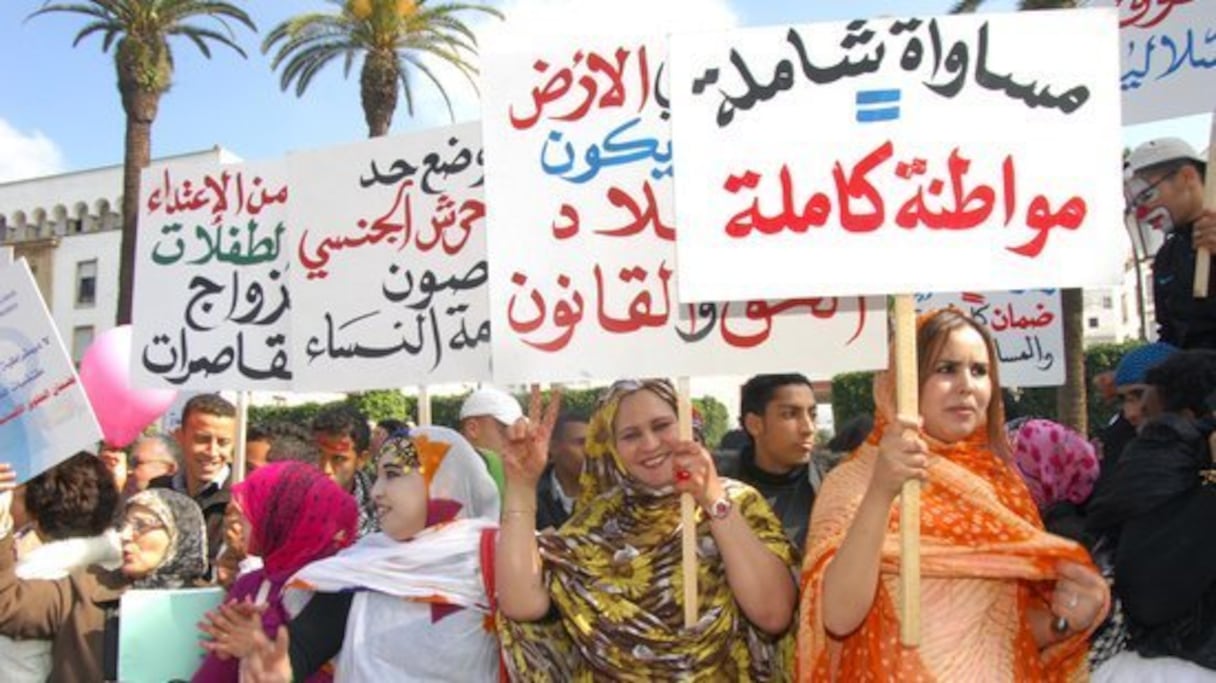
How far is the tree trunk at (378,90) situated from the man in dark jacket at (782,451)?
618 inches

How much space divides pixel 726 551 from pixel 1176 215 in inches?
75.5

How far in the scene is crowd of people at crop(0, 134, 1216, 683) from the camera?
2.24 m

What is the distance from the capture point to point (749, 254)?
89.2 inches

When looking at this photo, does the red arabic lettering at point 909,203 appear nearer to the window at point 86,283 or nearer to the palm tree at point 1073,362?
the palm tree at point 1073,362

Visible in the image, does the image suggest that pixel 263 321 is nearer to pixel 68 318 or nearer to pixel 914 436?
pixel 914 436

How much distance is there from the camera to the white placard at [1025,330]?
6.95 m

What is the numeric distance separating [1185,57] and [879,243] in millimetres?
2162

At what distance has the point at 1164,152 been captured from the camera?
10.9 feet

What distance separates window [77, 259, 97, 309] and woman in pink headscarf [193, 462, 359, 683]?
1604 inches

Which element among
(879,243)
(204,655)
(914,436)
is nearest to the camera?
(914,436)

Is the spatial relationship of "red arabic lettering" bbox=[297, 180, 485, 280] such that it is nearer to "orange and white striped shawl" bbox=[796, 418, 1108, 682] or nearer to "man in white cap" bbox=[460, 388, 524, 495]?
"man in white cap" bbox=[460, 388, 524, 495]

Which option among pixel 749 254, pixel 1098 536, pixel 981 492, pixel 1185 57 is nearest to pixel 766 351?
pixel 749 254

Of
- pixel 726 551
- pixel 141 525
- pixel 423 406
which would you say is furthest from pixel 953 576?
pixel 141 525

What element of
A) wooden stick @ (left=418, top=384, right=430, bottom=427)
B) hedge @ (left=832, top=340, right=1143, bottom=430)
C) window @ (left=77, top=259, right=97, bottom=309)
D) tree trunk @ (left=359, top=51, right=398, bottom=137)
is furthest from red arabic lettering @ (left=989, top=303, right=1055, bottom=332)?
window @ (left=77, top=259, right=97, bottom=309)
